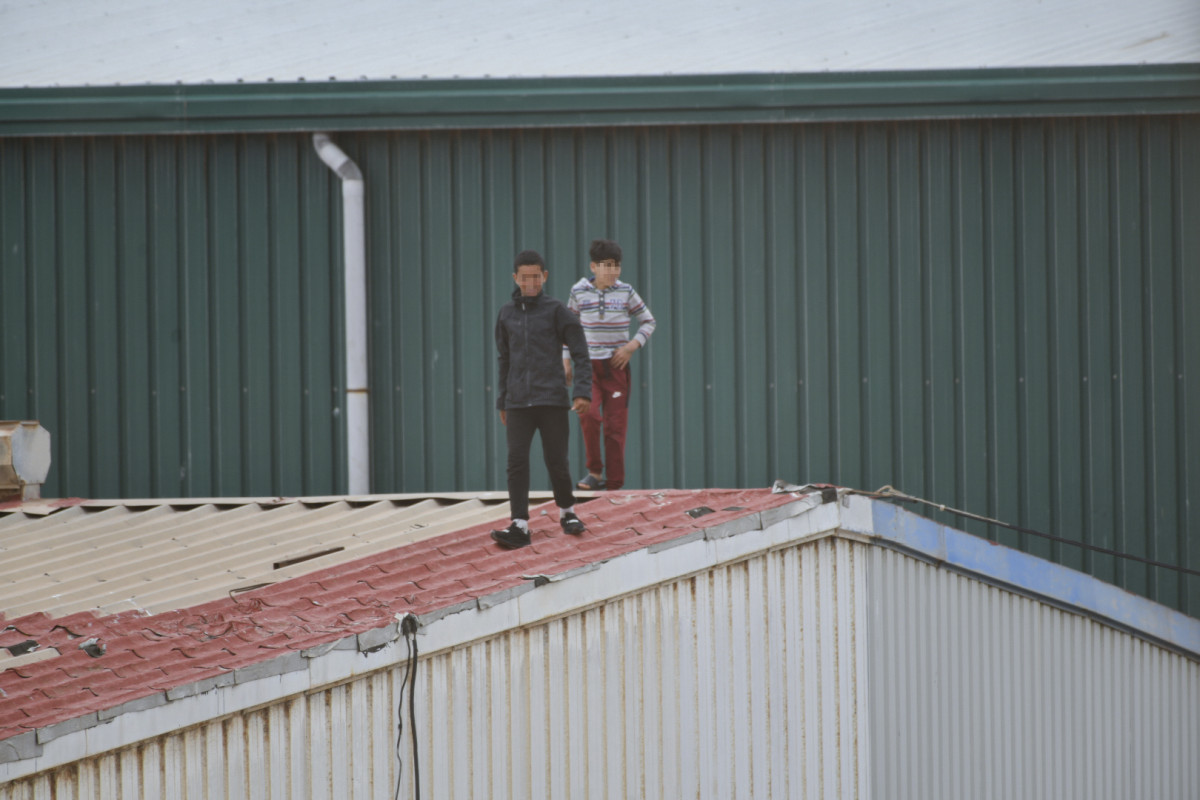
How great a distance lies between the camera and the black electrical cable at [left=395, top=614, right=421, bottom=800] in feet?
18.6

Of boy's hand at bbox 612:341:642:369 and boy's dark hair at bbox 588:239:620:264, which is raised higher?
boy's dark hair at bbox 588:239:620:264

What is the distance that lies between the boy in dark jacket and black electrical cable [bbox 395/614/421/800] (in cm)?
123

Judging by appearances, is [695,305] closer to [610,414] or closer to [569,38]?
[610,414]

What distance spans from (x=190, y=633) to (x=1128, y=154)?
9.07 meters

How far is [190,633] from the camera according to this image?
599cm

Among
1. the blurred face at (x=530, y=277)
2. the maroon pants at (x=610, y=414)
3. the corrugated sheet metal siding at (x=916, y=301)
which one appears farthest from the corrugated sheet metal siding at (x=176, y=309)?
the blurred face at (x=530, y=277)

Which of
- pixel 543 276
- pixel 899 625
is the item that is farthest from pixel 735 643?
pixel 543 276

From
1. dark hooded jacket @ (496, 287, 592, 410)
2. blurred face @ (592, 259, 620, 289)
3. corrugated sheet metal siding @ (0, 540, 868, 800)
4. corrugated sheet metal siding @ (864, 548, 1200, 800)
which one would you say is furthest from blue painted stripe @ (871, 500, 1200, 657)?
blurred face @ (592, 259, 620, 289)

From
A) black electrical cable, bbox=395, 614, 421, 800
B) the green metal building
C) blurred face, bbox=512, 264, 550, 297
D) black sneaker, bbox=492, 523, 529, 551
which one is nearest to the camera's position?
black electrical cable, bbox=395, 614, 421, 800

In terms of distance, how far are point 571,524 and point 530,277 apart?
1.50m

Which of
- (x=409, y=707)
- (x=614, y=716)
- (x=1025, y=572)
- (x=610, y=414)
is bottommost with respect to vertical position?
(x=614, y=716)

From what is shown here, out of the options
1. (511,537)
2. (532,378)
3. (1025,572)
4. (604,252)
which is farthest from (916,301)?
(511,537)

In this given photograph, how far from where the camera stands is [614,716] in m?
6.41

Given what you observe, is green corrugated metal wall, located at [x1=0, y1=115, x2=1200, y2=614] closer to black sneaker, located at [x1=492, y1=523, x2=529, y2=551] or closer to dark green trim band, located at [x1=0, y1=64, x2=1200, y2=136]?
dark green trim band, located at [x1=0, y1=64, x2=1200, y2=136]
